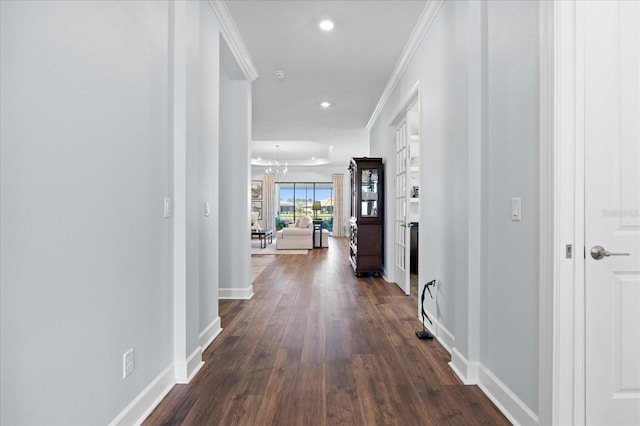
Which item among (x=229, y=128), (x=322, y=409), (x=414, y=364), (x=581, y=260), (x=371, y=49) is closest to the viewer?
(x=581, y=260)

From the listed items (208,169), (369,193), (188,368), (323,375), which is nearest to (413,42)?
(208,169)

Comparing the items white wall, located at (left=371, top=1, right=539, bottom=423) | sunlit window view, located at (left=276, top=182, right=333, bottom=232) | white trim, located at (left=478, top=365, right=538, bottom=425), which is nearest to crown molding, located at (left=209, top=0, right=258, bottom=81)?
white wall, located at (left=371, top=1, right=539, bottom=423)

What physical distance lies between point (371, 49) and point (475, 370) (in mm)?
3120

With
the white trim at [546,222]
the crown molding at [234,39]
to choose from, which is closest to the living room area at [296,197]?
the crown molding at [234,39]

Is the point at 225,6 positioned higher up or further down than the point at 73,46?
higher up

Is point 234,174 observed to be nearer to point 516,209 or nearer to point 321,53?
point 321,53

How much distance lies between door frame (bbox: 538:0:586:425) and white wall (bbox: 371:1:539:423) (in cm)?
14

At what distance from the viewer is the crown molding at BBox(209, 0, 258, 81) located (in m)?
2.91

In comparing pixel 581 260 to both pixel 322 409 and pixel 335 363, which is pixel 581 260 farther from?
pixel 335 363

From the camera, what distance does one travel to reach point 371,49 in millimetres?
3699

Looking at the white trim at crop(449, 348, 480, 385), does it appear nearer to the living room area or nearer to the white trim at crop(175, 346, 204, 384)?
the white trim at crop(175, 346, 204, 384)

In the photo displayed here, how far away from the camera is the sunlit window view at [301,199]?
1402cm

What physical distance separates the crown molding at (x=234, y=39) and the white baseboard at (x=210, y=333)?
8.32 ft

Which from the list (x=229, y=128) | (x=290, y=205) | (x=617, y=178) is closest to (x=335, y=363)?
(x=617, y=178)
